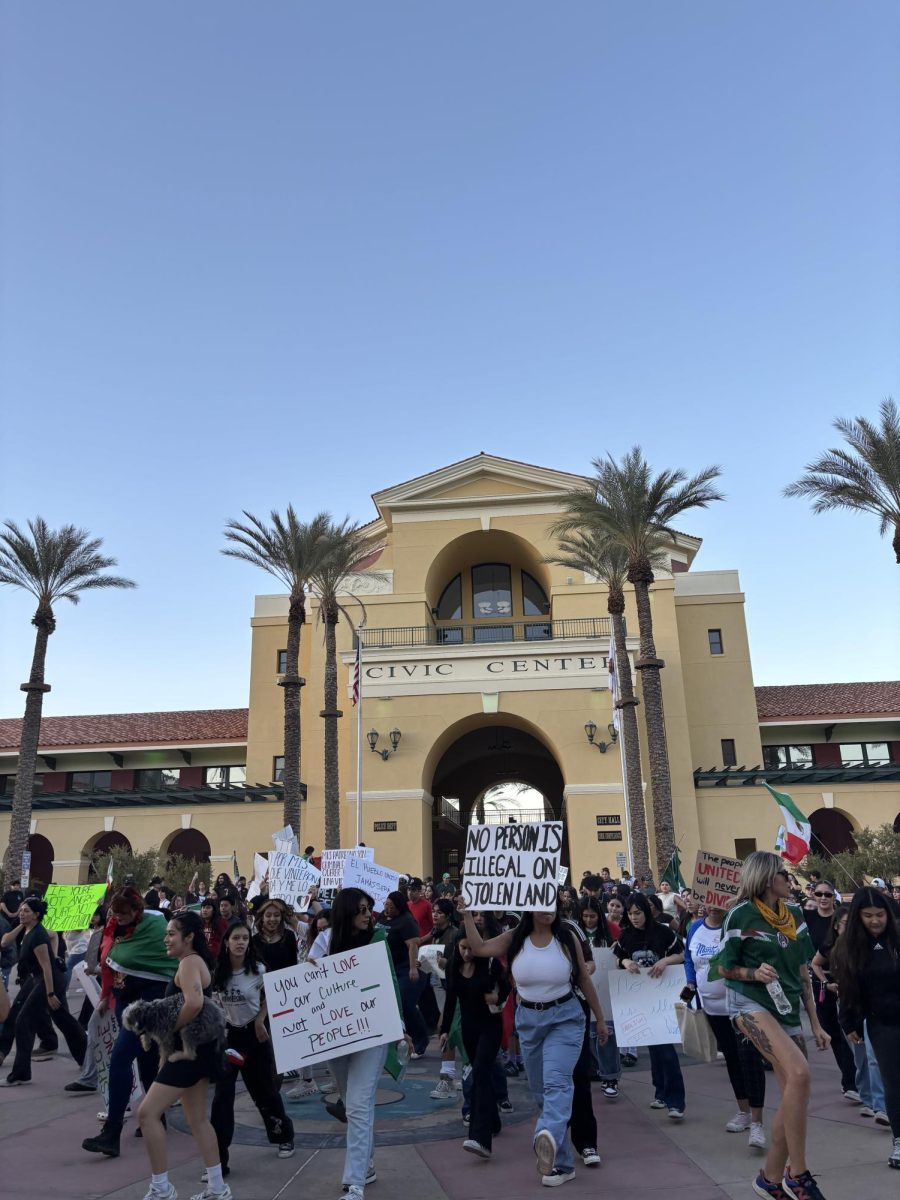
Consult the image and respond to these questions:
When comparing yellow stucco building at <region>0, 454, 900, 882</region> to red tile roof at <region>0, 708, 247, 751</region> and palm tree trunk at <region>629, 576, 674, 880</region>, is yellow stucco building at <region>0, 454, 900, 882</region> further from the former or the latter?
palm tree trunk at <region>629, 576, 674, 880</region>

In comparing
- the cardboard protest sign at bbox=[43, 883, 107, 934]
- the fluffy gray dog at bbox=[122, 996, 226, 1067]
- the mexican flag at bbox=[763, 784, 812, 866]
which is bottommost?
the fluffy gray dog at bbox=[122, 996, 226, 1067]

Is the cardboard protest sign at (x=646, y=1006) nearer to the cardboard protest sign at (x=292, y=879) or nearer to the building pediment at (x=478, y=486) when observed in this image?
the cardboard protest sign at (x=292, y=879)

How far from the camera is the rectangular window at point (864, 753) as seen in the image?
34219mm

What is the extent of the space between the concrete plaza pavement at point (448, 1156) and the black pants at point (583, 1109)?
0.59 feet

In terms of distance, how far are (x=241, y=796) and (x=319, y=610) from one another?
6.78 metres

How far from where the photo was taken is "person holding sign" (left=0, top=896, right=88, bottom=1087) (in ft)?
29.6

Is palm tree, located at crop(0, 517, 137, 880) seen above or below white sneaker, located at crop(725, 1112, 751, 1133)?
above

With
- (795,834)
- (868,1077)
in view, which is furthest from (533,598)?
(868,1077)

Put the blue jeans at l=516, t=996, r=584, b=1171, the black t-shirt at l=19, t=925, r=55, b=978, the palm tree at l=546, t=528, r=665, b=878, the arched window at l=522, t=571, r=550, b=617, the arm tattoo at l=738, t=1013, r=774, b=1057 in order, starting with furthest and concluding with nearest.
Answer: the arched window at l=522, t=571, r=550, b=617 < the palm tree at l=546, t=528, r=665, b=878 < the black t-shirt at l=19, t=925, r=55, b=978 < the blue jeans at l=516, t=996, r=584, b=1171 < the arm tattoo at l=738, t=1013, r=774, b=1057

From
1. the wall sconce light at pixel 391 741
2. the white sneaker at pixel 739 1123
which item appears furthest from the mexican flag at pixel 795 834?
the wall sconce light at pixel 391 741

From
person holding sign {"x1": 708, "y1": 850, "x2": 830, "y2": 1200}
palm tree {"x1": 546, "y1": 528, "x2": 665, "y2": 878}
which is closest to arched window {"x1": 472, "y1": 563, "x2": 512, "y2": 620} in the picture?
palm tree {"x1": 546, "y1": 528, "x2": 665, "y2": 878}

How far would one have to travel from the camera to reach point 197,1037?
5.58 metres

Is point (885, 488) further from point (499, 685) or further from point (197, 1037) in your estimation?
point (197, 1037)

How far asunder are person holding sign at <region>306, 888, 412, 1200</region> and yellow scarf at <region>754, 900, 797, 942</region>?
2276mm
